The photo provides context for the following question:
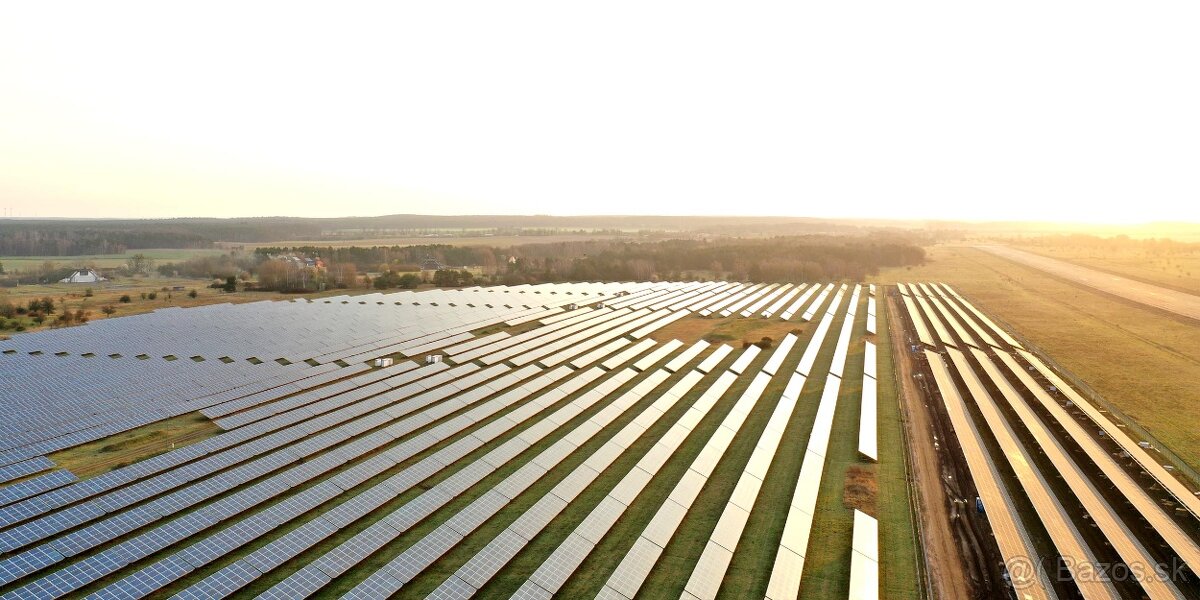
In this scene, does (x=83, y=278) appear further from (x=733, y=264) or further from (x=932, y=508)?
(x=932, y=508)

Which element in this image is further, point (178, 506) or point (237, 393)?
point (237, 393)

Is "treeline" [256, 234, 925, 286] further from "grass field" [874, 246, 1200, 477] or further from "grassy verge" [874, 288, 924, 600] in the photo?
"grassy verge" [874, 288, 924, 600]

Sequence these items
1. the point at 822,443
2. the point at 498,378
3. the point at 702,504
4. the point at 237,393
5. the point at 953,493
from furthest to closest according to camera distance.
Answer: the point at 498,378 → the point at 237,393 → the point at 822,443 → the point at 953,493 → the point at 702,504

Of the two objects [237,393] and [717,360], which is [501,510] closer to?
[237,393]

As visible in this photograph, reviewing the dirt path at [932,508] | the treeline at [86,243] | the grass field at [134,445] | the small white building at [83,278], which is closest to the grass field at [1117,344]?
the dirt path at [932,508]

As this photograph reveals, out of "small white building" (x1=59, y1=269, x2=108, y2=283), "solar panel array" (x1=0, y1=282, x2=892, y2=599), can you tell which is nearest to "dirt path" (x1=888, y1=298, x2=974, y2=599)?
"solar panel array" (x1=0, y1=282, x2=892, y2=599)

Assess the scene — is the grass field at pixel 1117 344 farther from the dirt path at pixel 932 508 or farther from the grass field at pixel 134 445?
the grass field at pixel 134 445

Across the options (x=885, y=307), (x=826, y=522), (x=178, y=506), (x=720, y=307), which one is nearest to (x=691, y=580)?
(x=826, y=522)
